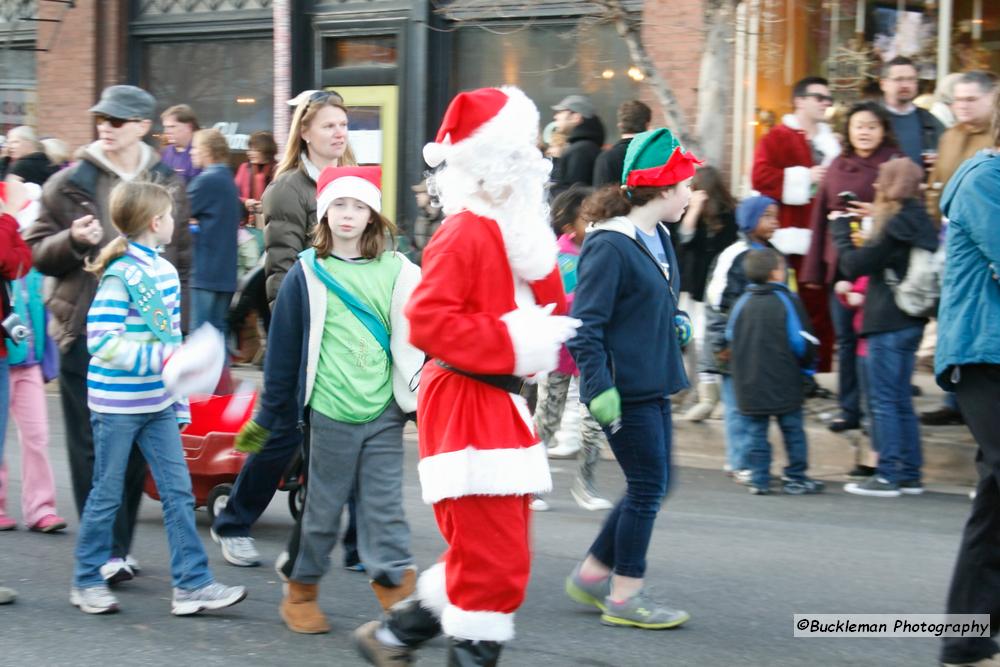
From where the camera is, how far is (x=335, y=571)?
20.7ft

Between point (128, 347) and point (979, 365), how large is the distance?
3206 millimetres

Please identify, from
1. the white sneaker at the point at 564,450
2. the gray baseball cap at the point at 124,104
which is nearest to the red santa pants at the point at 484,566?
the gray baseball cap at the point at 124,104

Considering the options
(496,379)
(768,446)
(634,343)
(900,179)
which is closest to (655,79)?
(900,179)

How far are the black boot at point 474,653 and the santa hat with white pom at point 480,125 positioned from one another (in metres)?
1.52

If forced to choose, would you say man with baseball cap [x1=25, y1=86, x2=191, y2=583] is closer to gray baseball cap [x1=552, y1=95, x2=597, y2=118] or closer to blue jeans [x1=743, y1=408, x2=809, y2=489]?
blue jeans [x1=743, y1=408, x2=809, y2=489]

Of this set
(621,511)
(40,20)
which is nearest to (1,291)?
(621,511)

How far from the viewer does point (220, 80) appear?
16.4 meters

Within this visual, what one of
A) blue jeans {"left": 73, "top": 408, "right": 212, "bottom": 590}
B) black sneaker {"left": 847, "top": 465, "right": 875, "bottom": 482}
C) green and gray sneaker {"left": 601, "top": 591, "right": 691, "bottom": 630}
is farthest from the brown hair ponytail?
black sneaker {"left": 847, "top": 465, "right": 875, "bottom": 482}

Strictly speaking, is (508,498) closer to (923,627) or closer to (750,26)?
(923,627)

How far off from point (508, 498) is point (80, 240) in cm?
273

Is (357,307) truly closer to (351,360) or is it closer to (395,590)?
(351,360)

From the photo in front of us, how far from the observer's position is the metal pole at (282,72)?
12594mm

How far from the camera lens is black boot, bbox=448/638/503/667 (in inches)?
163

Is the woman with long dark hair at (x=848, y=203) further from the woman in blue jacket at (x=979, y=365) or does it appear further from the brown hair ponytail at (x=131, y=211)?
the brown hair ponytail at (x=131, y=211)
